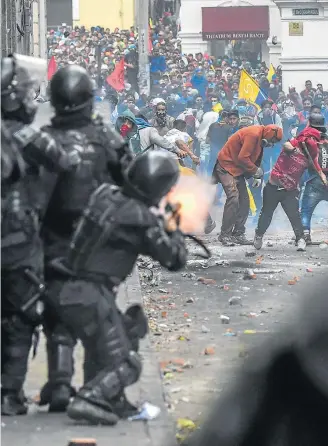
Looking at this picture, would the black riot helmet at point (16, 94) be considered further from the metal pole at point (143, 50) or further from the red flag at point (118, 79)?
the red flag at point (118, 79)

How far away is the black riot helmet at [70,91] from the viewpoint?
6.63 metres

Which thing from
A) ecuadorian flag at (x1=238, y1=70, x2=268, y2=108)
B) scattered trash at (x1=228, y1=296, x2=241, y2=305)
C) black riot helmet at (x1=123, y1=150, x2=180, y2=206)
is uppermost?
ecuadorian flag at (x1=238, y1=70, x2=268, y2=108)

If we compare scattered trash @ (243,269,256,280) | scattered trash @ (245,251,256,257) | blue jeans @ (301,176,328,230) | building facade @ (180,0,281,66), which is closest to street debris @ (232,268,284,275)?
scattered trash @ (243,269,256,280)

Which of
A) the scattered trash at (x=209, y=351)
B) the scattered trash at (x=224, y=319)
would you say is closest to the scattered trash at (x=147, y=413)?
the scattered trash at (x=209, y=351)

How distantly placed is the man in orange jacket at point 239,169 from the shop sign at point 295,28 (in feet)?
68.1

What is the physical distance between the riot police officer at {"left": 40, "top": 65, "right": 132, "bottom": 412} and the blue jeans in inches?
368

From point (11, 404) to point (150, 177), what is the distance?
1.28 meters

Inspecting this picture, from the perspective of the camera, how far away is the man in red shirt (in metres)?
15.6

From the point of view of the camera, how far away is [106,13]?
6134cm

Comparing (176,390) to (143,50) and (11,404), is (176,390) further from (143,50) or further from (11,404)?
(143,50)

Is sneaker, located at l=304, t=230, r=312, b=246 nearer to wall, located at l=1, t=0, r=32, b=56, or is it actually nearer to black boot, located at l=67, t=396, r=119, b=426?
wall, located at l=1, t=0, r=32, b=56

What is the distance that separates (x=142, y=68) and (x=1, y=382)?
23.7 m

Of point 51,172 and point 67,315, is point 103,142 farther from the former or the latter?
point 67,315

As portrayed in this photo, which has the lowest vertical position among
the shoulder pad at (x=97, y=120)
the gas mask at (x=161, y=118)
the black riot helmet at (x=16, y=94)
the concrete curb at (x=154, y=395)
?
the concrete curb at (x=154, y=395)
